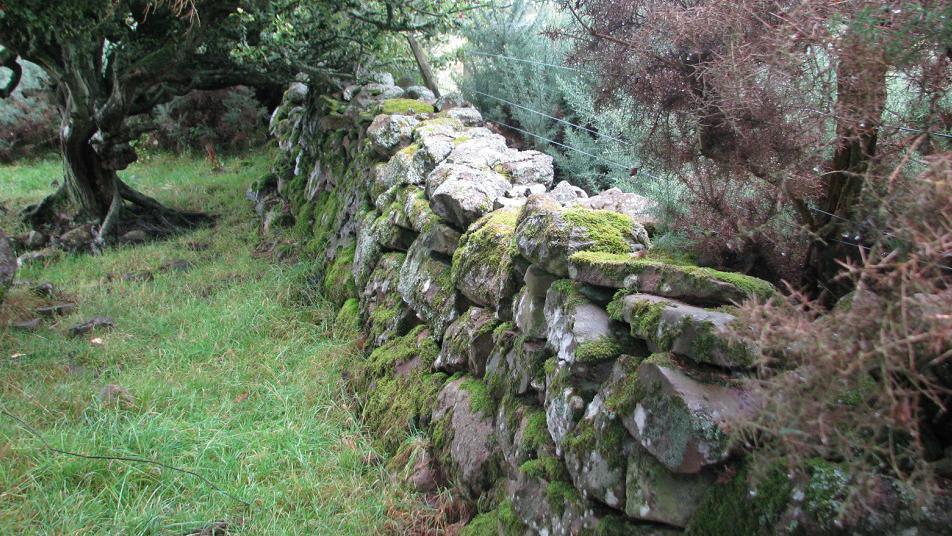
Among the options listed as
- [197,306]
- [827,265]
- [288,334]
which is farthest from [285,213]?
[827,265]

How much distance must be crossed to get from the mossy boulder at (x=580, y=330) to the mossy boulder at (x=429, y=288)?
1242 mm

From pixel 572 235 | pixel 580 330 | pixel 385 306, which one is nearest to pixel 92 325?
pixel 385 306

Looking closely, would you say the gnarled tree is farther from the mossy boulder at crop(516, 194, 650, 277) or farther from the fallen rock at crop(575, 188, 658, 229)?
the mossy boulder at crop(516, 194, 650, 277)

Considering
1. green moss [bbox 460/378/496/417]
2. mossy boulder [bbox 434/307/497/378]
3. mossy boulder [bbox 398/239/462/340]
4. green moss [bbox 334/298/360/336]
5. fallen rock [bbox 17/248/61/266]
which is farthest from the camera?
fallen rock [bbox 17/248/61/266]

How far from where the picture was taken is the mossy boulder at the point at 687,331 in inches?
75.8

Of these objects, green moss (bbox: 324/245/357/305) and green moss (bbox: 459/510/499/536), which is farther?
green moss (bbox: 324/245/357/305)

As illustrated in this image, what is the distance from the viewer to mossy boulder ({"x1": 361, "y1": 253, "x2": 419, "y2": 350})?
466 centimetres

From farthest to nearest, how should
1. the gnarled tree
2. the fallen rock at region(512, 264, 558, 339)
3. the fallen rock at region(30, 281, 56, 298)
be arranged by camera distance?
the gnarled tree < the fallen rock at region(30, 281, 56, 298) < the fallen rock at region(512, 264, 558, 339)

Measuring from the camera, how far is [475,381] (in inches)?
139

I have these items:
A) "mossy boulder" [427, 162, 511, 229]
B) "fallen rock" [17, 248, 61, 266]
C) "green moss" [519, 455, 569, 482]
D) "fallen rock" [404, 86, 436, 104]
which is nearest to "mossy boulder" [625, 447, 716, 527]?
"green moss" [519, 455, 569, 482]

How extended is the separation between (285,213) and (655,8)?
6766mm

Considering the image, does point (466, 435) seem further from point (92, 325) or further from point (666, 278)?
point (92, 325)

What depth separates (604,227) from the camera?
292cm

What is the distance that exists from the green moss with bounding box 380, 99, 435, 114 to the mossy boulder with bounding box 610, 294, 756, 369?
4752 millimetres
